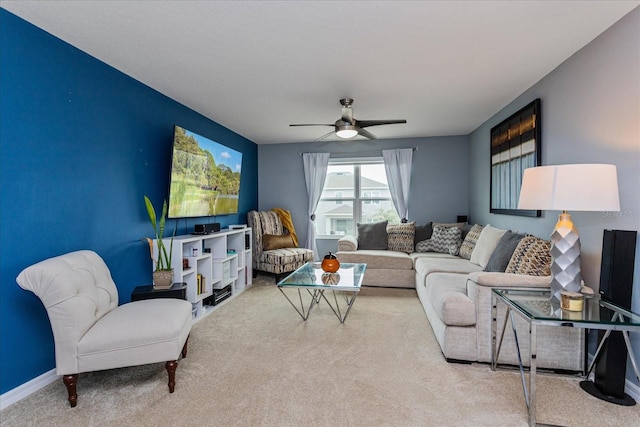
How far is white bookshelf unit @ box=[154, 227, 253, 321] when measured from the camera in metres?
3.43

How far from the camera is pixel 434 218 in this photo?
5836mm

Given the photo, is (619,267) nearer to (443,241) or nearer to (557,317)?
(557,317)

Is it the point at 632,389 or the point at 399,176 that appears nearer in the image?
the point at 632,389

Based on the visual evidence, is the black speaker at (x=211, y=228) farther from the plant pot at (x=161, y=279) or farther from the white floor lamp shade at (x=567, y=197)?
the white floor lamp shade at (x=567, y=197)

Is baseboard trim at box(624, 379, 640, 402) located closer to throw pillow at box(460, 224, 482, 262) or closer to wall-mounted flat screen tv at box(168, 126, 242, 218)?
throw pillow at box(460, 224, 482, 262)

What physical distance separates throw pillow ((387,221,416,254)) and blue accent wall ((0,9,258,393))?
3.30 m

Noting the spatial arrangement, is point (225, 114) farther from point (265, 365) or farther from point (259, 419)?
point (259, 419)

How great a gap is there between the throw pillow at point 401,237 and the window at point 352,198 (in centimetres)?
78

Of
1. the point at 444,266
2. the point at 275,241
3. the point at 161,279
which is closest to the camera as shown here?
the point at 161,279

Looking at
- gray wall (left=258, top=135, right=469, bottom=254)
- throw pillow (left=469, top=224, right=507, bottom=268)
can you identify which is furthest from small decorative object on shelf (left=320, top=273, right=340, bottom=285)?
gray wall (left=258, top=135, right=469, bottom=254)

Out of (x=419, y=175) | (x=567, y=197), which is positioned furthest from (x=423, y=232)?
(x=567, y=197)

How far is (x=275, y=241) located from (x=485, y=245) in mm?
3031

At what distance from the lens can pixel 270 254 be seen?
5082 millimetres

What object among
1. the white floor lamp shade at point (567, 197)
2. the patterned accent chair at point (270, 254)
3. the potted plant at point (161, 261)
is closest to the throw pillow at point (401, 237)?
the patterned accent chair at point (270, 254)
